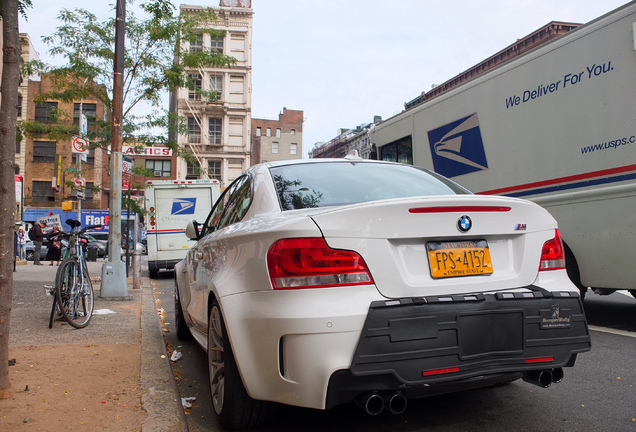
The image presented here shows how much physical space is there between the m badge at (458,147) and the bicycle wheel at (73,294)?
18.3 ft

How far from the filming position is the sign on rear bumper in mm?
2428

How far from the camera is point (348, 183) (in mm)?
3514

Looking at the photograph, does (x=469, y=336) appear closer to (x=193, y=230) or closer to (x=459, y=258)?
(x=459, y=258)

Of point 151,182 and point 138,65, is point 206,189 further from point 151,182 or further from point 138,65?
point 138,65

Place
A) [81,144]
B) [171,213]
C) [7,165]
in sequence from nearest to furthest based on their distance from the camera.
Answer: [7,165]
[81,144]
[171,213]

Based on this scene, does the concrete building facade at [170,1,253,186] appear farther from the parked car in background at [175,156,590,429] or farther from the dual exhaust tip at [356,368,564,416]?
the dual exhaust tip at [356,368,564,416]

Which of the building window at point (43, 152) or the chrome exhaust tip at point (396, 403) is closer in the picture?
the chrome exhaust tip at point (396, 403)

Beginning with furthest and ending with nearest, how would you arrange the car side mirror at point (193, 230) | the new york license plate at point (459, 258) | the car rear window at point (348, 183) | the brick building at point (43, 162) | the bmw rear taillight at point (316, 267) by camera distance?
the brick building at point (43, 162) < the car side mirror at point (193, 230) < the car rear window at point (348, 183) < the new york license plate at point (459, 258) < the bmw rear taillight at point (316, 267)

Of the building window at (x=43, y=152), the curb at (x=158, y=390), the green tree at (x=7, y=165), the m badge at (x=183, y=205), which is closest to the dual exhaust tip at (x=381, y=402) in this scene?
the curb at (x=158, y=390)

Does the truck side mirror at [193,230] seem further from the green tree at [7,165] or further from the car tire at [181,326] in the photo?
the green tree at [7,165]

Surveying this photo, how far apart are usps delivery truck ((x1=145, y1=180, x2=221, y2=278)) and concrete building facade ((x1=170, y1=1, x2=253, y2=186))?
3492cm

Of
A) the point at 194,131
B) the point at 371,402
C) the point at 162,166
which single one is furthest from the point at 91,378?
the point at 162,166

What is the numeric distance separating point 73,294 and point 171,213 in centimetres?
1023

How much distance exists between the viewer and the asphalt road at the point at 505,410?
312 centimetres
